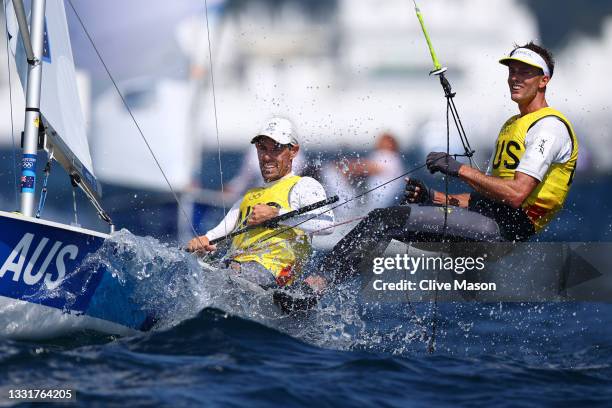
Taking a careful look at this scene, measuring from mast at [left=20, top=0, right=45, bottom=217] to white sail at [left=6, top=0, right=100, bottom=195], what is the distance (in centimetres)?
7

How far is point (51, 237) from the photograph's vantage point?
13.7 feet

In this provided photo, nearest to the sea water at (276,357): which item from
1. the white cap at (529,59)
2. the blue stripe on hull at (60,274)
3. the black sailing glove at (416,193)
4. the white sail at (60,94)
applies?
the blue stripe on hull at (60,274)

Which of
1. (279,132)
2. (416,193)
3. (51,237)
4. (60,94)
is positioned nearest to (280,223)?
(279,132)

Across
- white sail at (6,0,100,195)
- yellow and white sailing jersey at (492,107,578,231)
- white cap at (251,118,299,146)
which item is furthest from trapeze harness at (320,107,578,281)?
white sail at (6,0,100,195)

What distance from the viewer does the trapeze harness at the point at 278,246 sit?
4820 mm

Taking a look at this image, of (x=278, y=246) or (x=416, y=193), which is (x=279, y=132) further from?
(x=416, y=193)

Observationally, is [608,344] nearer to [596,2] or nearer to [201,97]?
[201,97]

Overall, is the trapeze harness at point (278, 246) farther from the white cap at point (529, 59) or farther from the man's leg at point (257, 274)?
the white cap at point (529, 59)

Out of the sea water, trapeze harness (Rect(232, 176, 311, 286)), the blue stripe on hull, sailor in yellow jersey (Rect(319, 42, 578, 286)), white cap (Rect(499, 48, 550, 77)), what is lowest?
the sea water

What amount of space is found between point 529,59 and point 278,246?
1.38 metres

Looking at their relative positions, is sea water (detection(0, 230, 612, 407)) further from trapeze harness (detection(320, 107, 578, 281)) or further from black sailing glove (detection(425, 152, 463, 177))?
black sailing glove (detection(425, 152, 463, 177))

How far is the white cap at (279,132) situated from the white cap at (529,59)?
3.38 feet

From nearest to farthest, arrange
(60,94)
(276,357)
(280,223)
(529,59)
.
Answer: (276,357) → (529,59) → (280,223) → (60,94)

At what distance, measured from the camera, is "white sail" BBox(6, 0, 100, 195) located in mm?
4883
